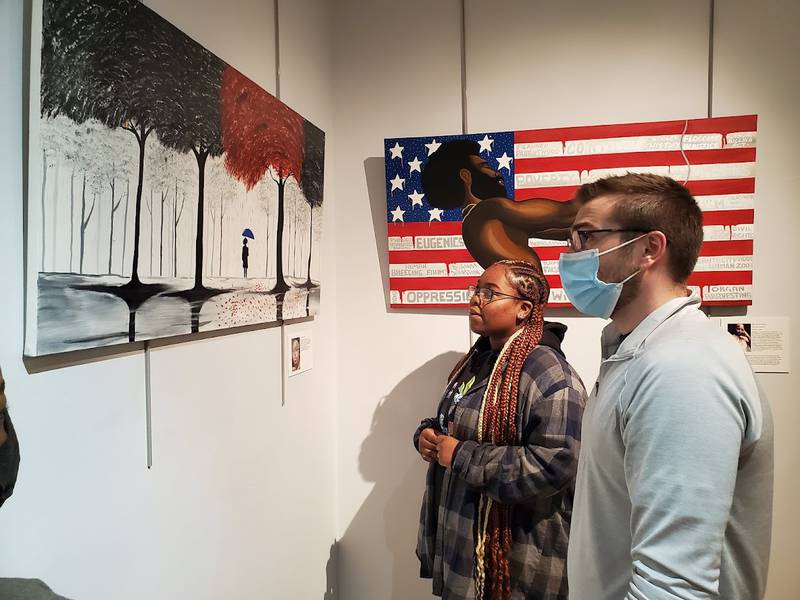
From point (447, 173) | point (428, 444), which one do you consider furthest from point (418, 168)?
point (428, 444)

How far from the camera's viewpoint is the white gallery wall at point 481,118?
6.85ft

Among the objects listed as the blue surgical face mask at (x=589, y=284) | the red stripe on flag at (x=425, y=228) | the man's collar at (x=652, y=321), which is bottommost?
the man's collar at (x=652, y=321)

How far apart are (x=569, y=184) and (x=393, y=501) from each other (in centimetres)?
177

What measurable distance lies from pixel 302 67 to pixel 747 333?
7.55 feet

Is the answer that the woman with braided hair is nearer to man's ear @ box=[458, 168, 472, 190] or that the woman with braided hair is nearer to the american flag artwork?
the american flag artwork

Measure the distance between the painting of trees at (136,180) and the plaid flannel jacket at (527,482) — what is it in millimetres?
888

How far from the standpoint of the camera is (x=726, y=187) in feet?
6.70

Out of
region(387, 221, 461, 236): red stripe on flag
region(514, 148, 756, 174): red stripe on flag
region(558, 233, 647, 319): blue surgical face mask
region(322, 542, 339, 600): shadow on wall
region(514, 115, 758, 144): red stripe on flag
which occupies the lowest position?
region(322, 542, 339, 600): shadow on wall

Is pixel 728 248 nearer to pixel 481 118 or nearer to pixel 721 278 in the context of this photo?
pixel 721 278

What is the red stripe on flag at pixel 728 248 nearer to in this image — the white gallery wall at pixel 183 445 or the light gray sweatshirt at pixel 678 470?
the light gray sweatshirt at pixel 678 470

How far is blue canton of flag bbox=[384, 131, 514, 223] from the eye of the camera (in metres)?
2.19

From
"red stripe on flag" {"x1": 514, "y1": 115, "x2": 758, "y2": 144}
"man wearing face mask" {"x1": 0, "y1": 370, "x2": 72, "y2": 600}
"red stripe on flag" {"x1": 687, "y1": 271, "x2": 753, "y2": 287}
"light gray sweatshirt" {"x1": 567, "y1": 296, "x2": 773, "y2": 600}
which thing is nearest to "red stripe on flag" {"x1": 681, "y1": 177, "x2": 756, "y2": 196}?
"red stripe on flag" {"x1": 514, "y1": 115, "x2": 758, "y2": 144}

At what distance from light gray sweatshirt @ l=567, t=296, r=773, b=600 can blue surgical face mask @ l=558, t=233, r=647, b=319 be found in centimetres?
11

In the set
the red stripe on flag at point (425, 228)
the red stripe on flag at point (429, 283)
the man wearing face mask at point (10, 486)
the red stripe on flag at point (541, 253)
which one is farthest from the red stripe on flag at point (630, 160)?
the man wearing face mask at point (10, 486)
